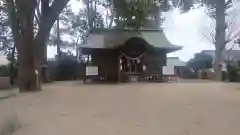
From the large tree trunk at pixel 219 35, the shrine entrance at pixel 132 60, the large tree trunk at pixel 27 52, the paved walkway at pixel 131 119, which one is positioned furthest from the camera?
the large tree trunk at pixel 219 35

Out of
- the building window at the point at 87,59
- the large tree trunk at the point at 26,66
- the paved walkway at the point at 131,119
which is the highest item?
the building window at the point at 87,59

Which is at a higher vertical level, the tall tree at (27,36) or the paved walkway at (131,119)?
the tall tree at (27,36)

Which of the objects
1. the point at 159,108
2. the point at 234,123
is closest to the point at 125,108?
the point at 159,108

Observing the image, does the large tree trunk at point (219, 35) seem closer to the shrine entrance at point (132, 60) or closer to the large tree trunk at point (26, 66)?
the shrine entrance at point (132, 60)

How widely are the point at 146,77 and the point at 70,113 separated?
1781cm

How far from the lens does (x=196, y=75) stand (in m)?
36.0

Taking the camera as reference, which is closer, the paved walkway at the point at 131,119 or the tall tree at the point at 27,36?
the paved walkway at the point at 131,119

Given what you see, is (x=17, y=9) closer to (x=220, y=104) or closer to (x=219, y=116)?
(x=220, y=104)

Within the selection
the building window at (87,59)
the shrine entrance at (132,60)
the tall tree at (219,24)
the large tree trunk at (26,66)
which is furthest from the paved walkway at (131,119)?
the tall tree at (219,24)

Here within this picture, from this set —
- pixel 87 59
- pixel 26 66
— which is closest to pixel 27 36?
pixel 26 66

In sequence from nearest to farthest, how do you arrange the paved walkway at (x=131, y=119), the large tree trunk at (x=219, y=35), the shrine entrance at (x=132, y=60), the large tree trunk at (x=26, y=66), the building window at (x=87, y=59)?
the paved walkway at (x=131, y=119)
the large tree trunk at (x=26, y=66)
the shrine entrance at (x=132, y=60)
the large tree trunk at (x=219, y=35)
the building window at (x=87, y=59)

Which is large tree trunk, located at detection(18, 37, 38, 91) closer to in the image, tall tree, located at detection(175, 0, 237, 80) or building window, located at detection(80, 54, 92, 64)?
building window, located at detection(80, 54, 92, 64)

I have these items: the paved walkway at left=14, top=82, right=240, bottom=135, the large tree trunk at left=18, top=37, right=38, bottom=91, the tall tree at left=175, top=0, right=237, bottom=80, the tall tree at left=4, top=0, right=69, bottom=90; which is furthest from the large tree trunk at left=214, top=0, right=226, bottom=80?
the paved walkway at left=14, top=82, right=240, bottom=135

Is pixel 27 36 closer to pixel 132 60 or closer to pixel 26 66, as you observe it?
pixel 26 66
